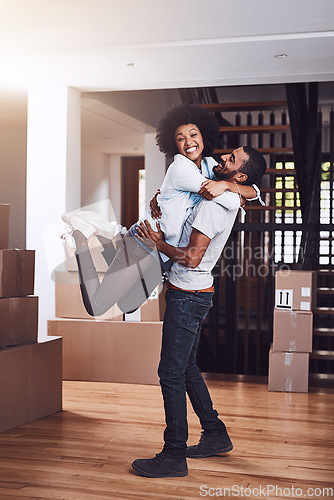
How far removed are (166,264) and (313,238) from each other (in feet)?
10.6

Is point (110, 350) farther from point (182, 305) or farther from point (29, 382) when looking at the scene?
point (182, 305)

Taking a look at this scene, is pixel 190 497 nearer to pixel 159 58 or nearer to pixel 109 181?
pixel 159 58

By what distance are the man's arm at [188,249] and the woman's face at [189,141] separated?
1.02ft

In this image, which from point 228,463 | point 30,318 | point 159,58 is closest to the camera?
point 228,463

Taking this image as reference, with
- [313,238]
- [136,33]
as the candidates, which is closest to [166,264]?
[136,33]

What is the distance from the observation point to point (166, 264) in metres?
2.40

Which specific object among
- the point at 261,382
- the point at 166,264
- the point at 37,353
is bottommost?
the point at 261,382

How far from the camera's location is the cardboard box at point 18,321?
3170 millimetres

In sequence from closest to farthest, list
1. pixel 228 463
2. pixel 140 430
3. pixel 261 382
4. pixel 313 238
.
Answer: pixel 228 463
pixel 140 430
pixel 261 382
pixel 313 238

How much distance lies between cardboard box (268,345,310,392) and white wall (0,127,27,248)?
3918 mm

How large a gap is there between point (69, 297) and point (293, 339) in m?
1.61

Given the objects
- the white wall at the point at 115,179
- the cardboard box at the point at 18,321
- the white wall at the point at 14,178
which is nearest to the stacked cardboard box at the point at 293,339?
the cardboard box at the point at 18,321

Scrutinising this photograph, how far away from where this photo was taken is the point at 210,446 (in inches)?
105

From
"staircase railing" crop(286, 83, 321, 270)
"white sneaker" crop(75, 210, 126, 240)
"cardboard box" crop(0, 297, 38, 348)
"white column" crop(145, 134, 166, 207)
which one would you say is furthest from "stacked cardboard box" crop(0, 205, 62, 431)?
"white column" crop(145, 134, 166, 207)
